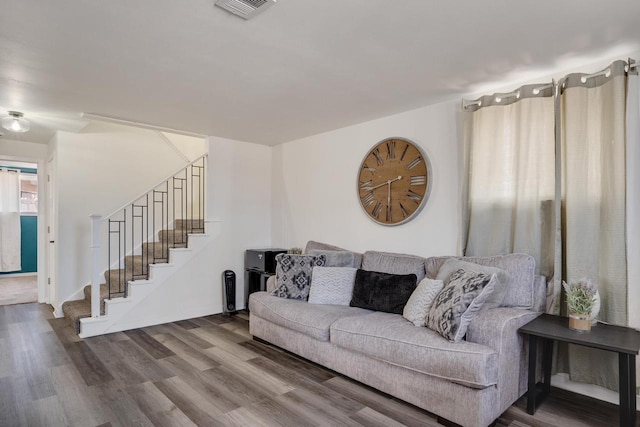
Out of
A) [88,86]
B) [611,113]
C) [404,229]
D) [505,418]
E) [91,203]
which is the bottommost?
[505,418]

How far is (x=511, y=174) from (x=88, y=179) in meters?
5.08

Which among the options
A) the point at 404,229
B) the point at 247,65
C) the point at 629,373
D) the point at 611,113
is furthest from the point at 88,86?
the point at 629,373

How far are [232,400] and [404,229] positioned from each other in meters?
2.25

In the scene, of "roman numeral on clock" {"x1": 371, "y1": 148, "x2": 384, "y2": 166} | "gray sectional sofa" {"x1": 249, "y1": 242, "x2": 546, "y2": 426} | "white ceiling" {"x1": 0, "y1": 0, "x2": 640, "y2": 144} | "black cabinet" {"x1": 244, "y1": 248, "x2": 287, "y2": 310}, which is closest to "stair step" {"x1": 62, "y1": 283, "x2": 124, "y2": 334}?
"black cabinet" {"x1": 244, "y1": 248, "x2": 287, "y2": 310}

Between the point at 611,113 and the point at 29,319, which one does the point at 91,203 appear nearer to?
the point at 29,319

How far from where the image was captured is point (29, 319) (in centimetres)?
454

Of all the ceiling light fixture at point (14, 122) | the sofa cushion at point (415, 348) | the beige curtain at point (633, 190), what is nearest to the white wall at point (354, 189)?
the sofa cushion at point (415, 348)

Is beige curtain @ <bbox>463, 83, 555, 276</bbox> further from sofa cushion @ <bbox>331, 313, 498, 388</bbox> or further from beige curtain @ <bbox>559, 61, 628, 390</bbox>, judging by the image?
sofa cushion @ <bbox>331, 313, 498, 388</bbox>

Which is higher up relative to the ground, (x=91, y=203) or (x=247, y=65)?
(x=247, y=65)

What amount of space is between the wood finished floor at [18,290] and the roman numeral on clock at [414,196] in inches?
232

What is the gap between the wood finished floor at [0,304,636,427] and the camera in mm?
2324

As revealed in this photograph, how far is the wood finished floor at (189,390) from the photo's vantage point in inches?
91.5

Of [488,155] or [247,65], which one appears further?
[488,155]

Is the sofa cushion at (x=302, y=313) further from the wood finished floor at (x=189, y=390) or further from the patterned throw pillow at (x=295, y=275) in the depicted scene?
the wood finished floor at (x=189, y=390)
